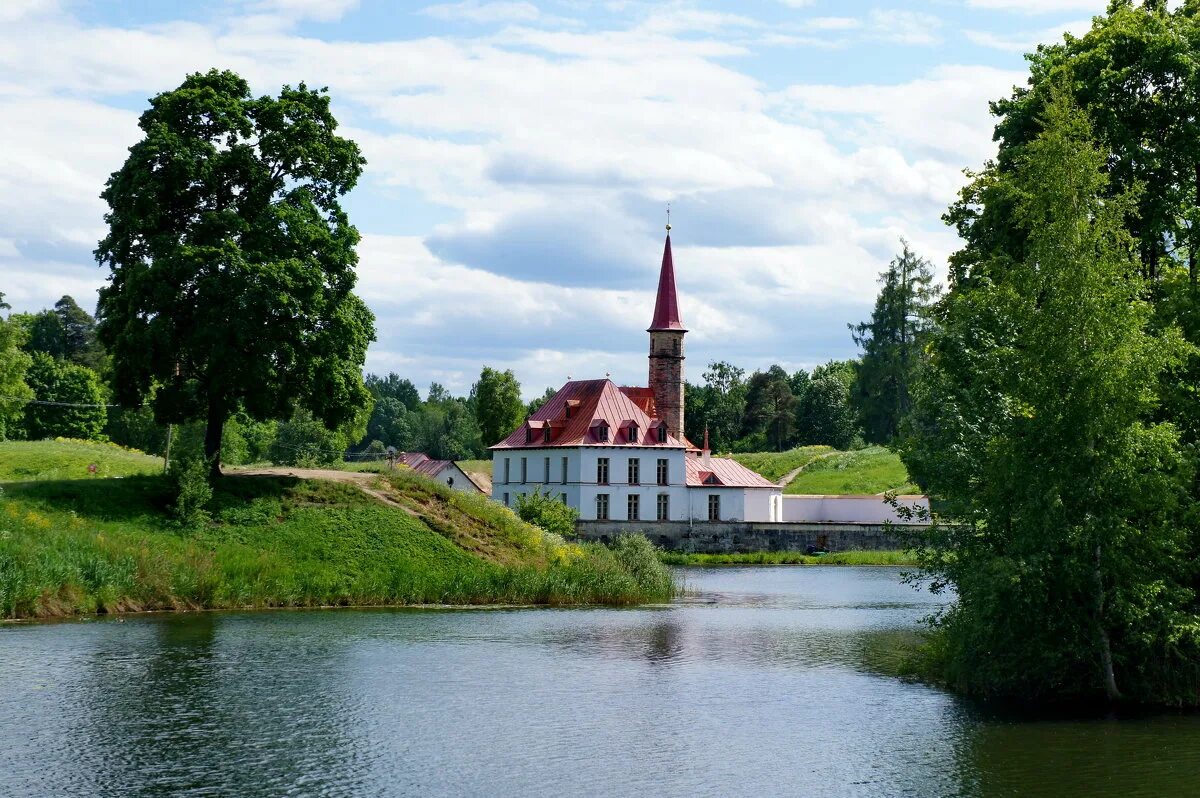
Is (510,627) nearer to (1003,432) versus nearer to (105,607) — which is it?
(105,607)

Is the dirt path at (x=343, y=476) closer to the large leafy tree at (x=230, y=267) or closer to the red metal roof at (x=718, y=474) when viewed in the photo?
the large leafy tree at (x=230, y=267)

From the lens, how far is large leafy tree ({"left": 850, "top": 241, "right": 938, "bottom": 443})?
366 feet

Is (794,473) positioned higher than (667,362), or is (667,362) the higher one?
(667,362)

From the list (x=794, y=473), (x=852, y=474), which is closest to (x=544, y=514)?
(x=852, y=474)

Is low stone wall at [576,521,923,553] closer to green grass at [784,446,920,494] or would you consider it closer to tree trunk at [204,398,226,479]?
green grass at [784,446,920,494]

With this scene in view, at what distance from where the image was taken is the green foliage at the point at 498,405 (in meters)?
117

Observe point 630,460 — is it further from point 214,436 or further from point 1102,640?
point 1102,640

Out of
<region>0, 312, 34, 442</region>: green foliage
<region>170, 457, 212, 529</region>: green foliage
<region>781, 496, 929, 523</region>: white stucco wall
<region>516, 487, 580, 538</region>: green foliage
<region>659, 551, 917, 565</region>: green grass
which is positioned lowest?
<region>659, 551, 917, 565</region>: green grass

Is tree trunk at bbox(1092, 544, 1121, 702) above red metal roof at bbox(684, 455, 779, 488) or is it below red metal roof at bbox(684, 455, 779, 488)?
below

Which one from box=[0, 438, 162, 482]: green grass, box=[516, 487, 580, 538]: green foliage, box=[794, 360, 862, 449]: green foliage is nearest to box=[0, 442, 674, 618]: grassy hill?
box=[516, 487, 580, 538]: green foliage

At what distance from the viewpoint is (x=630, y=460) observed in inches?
3423

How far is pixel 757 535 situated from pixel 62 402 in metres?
58.1

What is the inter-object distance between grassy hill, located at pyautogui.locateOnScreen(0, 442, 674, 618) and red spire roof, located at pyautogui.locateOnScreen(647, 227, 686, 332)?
44.2m

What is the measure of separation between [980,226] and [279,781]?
89.7ft
